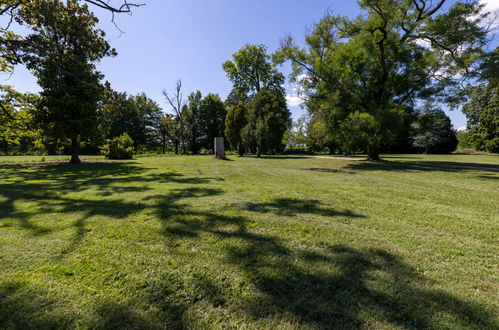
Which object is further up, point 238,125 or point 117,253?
point 238,125

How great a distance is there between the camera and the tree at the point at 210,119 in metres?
44.3

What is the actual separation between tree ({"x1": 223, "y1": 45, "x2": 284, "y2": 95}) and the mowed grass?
115 feet

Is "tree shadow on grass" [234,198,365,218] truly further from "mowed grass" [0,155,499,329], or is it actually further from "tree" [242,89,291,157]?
"tree" [242,89,291,157]

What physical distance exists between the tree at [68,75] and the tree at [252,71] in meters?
22.8

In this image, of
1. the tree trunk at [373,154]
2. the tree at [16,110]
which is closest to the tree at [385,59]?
the tree trunk at [373,154]

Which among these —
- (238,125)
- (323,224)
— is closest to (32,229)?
(323,224)

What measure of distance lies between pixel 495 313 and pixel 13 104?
23.7 m

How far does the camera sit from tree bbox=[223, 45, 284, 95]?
35094 millimetres

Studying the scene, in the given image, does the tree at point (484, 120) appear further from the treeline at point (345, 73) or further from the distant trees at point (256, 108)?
the distant trees at point (256, 108)

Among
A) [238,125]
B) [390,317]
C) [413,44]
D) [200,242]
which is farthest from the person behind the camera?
[238,125]

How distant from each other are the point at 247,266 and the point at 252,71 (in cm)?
3753

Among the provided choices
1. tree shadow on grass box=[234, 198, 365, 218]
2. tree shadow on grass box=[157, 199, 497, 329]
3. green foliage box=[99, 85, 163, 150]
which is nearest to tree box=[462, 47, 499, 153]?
→ tree shadow on grass box=[234, 198, 365, 218]

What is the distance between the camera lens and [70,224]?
3.56 m

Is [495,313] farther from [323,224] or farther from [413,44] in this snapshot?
[413,44]
